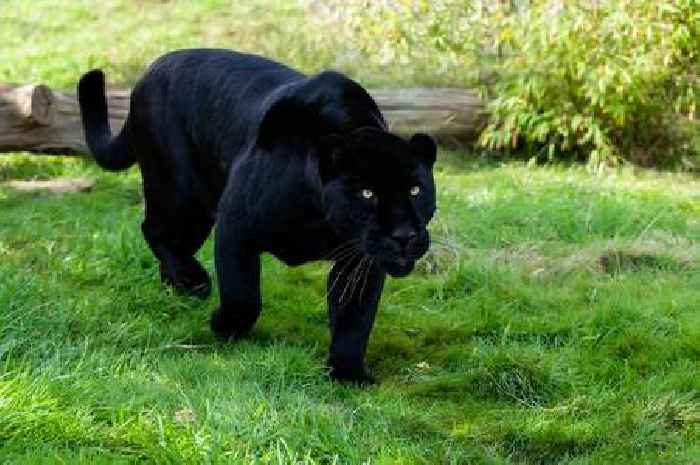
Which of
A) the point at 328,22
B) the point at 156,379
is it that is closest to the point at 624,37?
the point at 328,22

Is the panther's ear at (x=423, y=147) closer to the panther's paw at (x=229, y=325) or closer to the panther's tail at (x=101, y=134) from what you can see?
the panther's paw at (x=229, y=325)

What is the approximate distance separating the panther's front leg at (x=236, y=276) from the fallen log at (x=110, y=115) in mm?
4037

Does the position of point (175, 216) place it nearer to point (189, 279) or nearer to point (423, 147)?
point (189, 279)

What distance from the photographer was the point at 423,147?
432 cm

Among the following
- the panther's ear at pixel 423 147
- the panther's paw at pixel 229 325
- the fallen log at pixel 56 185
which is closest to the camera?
the panther's ear at pixel 423 147

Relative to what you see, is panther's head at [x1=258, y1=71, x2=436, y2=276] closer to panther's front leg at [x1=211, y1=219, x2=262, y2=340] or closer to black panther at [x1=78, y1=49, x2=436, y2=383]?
black panther at [x1=78, y1=49, x2=436, y2=383]

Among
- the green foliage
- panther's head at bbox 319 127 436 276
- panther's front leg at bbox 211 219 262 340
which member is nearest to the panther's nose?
panther's head at bbox 319 127 436 276

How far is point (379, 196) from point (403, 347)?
132 centimetres

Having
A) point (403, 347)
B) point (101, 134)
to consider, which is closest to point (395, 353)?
point (403, 347)

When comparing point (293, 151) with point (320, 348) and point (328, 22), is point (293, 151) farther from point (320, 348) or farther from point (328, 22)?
point (328, 22)

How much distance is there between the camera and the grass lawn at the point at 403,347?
3.58 metres

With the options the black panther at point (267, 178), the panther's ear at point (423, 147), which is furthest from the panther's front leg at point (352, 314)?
the panther's ear at point (423, 147)

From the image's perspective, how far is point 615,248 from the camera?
21.6ft

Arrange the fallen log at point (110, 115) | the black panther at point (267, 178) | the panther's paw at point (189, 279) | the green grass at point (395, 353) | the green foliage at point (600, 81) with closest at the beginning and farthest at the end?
the green grass at point (395, 353) → the black panther at point (267, 178) → the panther's paw at point (189, 279) → the fallen log at point (110, 115) → the green foliage at point (600, 81)
